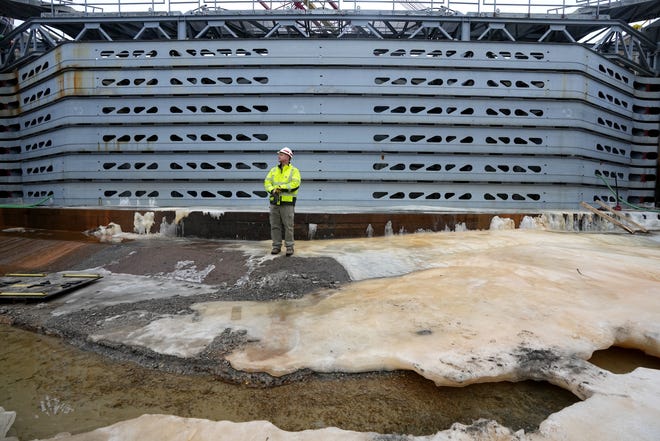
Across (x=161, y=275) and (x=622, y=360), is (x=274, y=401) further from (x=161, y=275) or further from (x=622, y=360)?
(x=161, y=275)

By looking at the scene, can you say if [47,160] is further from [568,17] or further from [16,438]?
[568,17]

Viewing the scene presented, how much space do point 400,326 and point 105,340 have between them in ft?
8.50

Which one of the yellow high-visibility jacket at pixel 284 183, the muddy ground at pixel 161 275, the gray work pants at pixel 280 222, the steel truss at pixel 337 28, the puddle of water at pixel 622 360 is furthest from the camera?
the steel truss at pixel 337 28

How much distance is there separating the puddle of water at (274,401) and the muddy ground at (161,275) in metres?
0.14

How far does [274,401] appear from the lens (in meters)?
2.45

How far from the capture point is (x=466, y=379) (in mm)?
2477

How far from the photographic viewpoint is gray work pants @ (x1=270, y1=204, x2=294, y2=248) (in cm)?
571

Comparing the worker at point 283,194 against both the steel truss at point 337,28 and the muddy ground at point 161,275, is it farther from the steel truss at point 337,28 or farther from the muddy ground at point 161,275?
the steel truss at point 337,28

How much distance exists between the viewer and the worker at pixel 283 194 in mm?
5617

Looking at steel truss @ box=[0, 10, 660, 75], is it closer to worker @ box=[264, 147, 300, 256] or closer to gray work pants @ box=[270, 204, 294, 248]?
worker @ box=[264, 147, 300, 256]

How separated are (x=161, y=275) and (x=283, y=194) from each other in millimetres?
2183

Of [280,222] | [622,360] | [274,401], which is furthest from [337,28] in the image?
[274,401]

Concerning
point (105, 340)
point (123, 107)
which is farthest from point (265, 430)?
point (123, 107)

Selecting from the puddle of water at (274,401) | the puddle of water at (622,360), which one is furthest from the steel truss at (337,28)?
the puddle of water at (274,401)
